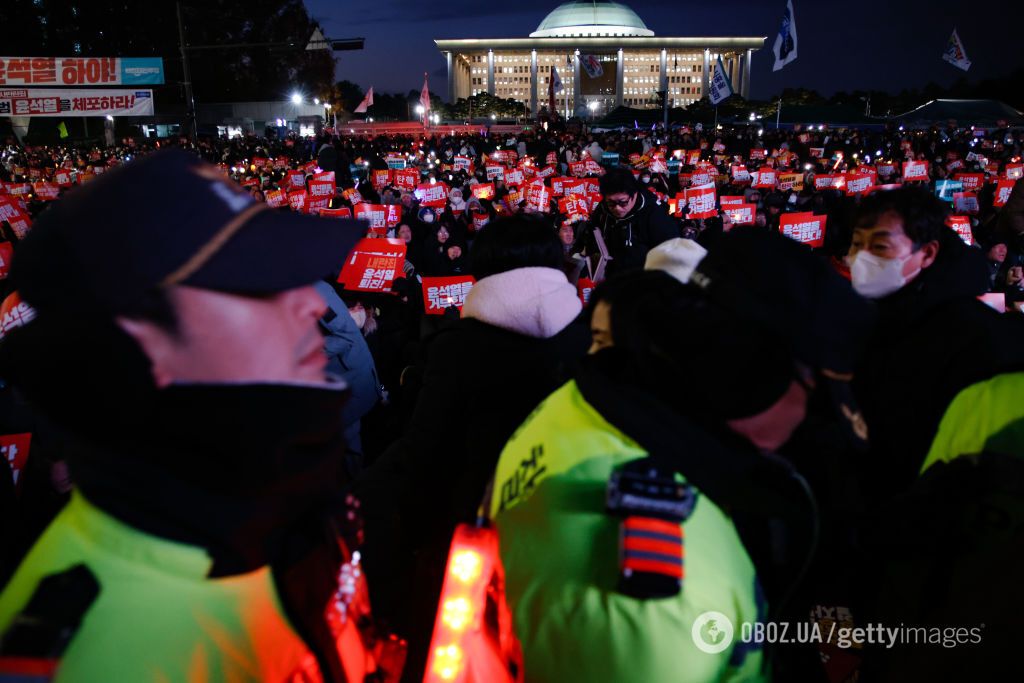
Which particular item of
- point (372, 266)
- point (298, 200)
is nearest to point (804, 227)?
point (372, 266)

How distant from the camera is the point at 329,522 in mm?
1078

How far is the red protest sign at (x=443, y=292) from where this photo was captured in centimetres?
523

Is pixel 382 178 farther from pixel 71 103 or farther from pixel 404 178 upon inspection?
pixel 71 103

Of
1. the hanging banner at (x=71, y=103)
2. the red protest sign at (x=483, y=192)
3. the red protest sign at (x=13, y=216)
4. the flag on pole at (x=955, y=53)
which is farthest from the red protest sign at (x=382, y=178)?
the flag on pole at (x=955, y=53)

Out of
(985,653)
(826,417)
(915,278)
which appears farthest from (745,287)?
(915,278)

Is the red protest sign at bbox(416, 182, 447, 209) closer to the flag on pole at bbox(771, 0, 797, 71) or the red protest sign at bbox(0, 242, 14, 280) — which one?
the red protest sign at bbox(0, 242, 14, 280)

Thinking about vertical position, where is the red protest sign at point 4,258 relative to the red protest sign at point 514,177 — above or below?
below

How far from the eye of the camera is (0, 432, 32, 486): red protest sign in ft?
10.1

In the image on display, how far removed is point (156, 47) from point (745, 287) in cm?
5815

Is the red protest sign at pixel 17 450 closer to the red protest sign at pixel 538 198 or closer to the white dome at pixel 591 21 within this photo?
the red protest sign at pixel 538 198

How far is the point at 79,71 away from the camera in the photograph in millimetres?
24203

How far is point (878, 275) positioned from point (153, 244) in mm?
2504

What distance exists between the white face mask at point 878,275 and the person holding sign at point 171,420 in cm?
222

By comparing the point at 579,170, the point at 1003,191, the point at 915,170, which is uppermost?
the point at 579,170
